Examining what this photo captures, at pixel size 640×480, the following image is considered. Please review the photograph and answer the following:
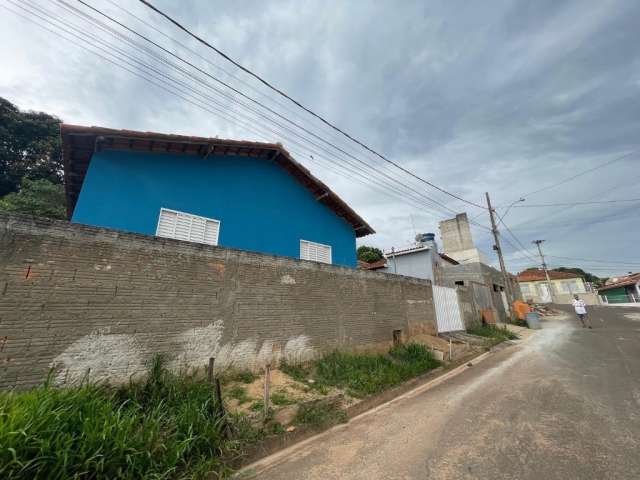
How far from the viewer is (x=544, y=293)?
46625mm

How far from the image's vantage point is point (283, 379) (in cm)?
524

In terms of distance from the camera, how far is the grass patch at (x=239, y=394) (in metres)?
4.20

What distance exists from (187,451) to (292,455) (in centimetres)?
127

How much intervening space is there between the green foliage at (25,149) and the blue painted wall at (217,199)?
2005cm

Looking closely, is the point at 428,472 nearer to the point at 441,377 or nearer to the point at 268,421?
the point at 268,421

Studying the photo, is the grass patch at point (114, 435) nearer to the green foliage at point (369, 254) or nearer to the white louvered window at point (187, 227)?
the white louvered window at point (187, 227)

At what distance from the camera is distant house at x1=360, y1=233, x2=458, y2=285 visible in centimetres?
1595

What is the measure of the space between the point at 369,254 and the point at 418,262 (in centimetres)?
1156

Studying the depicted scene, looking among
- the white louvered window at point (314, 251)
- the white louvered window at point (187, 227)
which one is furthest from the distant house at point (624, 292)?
the white louvered window at point (187, 227)

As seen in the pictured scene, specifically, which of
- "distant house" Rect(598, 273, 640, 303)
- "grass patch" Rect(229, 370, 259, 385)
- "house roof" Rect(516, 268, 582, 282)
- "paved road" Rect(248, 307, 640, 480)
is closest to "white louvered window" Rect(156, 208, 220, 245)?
"grass patch" Rect(229, 370, 259, 385)

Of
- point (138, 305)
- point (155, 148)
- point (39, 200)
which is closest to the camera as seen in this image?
point (138, 305)

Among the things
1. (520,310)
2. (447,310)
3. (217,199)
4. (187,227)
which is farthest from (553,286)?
(187,227)

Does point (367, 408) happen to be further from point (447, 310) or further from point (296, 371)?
point (447, 310)

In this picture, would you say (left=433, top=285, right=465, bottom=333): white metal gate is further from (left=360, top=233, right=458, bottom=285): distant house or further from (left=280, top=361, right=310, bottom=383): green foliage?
(left=280, top=361, right=310, bottom=383): green foliage
